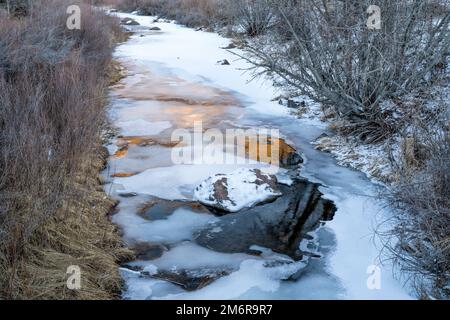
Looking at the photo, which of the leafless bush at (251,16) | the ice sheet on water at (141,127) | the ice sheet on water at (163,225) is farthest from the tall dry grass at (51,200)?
the leafless bush at (251,16)

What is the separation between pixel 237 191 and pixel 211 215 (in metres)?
0.46

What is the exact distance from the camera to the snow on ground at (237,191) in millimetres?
5113

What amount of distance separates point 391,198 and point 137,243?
2.68 meters

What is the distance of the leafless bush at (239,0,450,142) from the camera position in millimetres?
6020

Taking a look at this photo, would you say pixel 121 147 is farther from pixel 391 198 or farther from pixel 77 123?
pixel 391 198

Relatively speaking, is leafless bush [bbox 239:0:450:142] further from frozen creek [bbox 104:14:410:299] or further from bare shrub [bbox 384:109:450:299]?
bare shrub [bbox 384:109:450:299]

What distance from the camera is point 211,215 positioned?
16.4ft

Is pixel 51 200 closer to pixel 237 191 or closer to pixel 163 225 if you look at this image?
pixel 163 225

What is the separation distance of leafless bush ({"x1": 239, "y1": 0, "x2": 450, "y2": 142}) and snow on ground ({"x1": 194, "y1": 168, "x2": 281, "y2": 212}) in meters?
2.06

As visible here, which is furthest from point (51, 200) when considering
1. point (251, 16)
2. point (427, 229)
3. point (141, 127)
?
point (251, 16)

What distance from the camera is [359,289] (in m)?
3.64

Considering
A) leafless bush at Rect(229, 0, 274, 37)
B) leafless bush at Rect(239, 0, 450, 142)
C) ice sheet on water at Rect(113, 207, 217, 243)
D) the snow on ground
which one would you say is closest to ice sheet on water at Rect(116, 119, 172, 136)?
leafless bush at Rect(239, 0, 450, 142)
